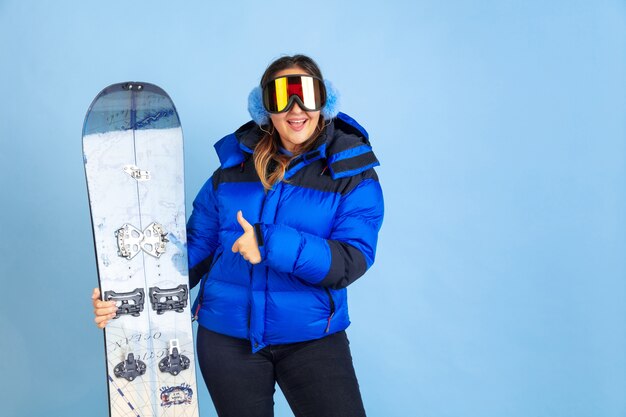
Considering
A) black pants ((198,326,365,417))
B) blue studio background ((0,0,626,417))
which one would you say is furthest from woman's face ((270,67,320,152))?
blue studio background ((0,0,626,417))

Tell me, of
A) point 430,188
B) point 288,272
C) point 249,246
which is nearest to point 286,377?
point 288,272

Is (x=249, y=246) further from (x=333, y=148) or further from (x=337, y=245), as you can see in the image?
(x=333, y=148)

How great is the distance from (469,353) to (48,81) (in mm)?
2326

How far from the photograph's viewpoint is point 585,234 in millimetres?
3439

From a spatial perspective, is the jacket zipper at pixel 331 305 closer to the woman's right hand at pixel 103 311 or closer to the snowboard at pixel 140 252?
the snowboard at pixel 140 252

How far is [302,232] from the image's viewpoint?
2.02 metres

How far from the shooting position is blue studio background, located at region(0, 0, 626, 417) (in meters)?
3.27

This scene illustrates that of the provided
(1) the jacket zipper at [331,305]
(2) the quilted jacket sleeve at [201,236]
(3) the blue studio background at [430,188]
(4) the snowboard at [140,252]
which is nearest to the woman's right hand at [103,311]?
(4) the snowboard at [140,252]

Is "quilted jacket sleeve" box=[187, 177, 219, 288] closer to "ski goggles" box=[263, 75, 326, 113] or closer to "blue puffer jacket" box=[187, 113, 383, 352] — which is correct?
"blue puffer jacket" box=[187, 113, 383, 352]

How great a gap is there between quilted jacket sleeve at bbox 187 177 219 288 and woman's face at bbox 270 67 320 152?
0.34m

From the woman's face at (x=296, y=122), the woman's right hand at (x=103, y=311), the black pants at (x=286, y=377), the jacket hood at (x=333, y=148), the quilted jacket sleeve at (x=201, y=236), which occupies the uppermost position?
the woman's face at (x=296, y=122)

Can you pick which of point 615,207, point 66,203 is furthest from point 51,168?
point 615,207

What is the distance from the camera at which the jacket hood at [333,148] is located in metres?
2.17

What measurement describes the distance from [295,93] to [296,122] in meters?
0.09
